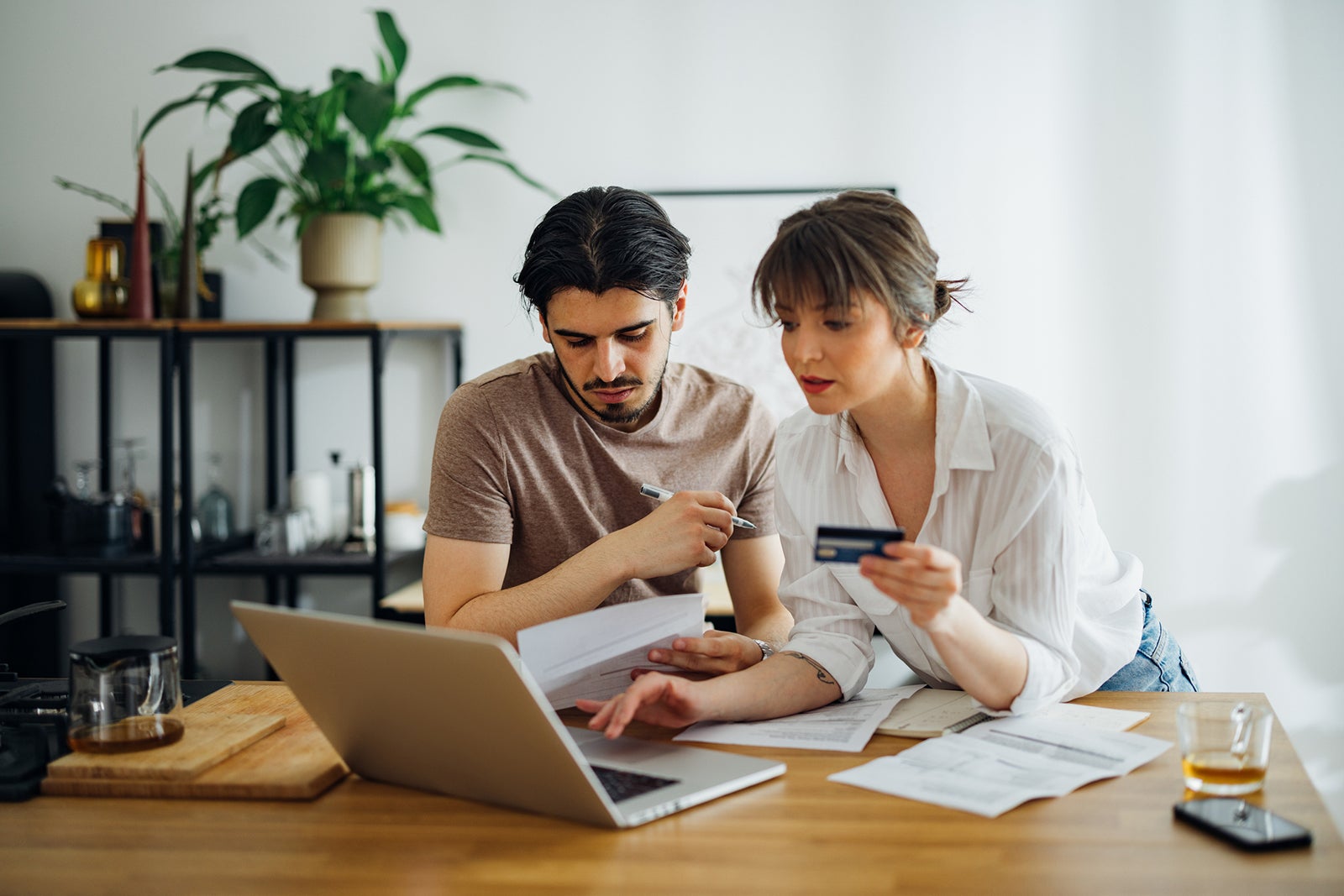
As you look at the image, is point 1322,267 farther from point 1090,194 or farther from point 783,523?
point 783,523

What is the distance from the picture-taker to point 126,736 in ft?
4.20

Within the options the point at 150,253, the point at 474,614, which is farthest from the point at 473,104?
the point at 474,614

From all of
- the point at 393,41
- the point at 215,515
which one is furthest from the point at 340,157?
the point at 215,515

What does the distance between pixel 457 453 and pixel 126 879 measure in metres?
0.95

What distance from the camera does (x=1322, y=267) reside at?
10.2 ft

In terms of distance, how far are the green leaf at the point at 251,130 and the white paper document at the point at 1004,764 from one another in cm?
249

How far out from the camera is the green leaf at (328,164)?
3000mm

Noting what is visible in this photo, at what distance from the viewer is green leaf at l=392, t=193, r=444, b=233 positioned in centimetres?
318

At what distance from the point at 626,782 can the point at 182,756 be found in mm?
485

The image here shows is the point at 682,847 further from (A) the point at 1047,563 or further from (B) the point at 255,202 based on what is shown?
(B) the point at 255,202

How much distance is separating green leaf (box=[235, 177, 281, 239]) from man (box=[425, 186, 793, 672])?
1.49m

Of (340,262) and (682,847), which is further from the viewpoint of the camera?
(340,262)

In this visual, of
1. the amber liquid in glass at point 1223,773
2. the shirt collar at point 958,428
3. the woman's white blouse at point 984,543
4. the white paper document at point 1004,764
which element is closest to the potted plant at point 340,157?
the woman's white blouse at point 984,543

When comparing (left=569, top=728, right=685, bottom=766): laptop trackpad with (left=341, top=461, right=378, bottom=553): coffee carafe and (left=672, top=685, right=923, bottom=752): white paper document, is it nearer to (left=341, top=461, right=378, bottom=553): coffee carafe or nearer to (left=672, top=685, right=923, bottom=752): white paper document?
(left=672, top=685, right=923, bottom=752): white paper document
